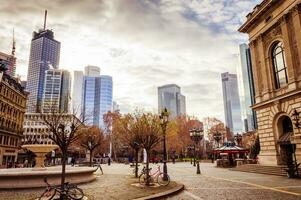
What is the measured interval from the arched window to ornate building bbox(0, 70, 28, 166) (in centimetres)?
4747

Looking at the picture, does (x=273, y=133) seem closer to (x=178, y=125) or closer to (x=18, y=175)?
(x=18, y=175)

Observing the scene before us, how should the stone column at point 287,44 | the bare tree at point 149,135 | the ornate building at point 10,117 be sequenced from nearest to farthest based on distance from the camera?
the bare tree at point 149,135, the stone column at point 287,44, the ornate building at point 10,117

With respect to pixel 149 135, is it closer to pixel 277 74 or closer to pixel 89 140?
pixel 277 74

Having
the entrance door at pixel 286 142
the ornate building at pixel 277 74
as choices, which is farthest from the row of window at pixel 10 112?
the entrance door at pixel 286 142

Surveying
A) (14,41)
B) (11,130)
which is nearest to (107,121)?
(11,130)

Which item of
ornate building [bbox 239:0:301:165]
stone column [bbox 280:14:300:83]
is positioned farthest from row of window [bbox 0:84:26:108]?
stone column [bbox 280:14:300:83]

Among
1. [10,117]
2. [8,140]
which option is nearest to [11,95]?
[10,117]

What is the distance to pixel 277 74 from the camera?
28.9m

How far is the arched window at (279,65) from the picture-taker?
27.8 meters

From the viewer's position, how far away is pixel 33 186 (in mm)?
15641

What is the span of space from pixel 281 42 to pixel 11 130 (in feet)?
180

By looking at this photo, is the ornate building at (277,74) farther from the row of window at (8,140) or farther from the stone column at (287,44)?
the row of window at (8,140)

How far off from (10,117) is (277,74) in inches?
2106

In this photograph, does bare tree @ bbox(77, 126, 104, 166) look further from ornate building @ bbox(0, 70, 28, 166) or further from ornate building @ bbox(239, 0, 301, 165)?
ornate building @ bbox(239, 0, 301, 165)
